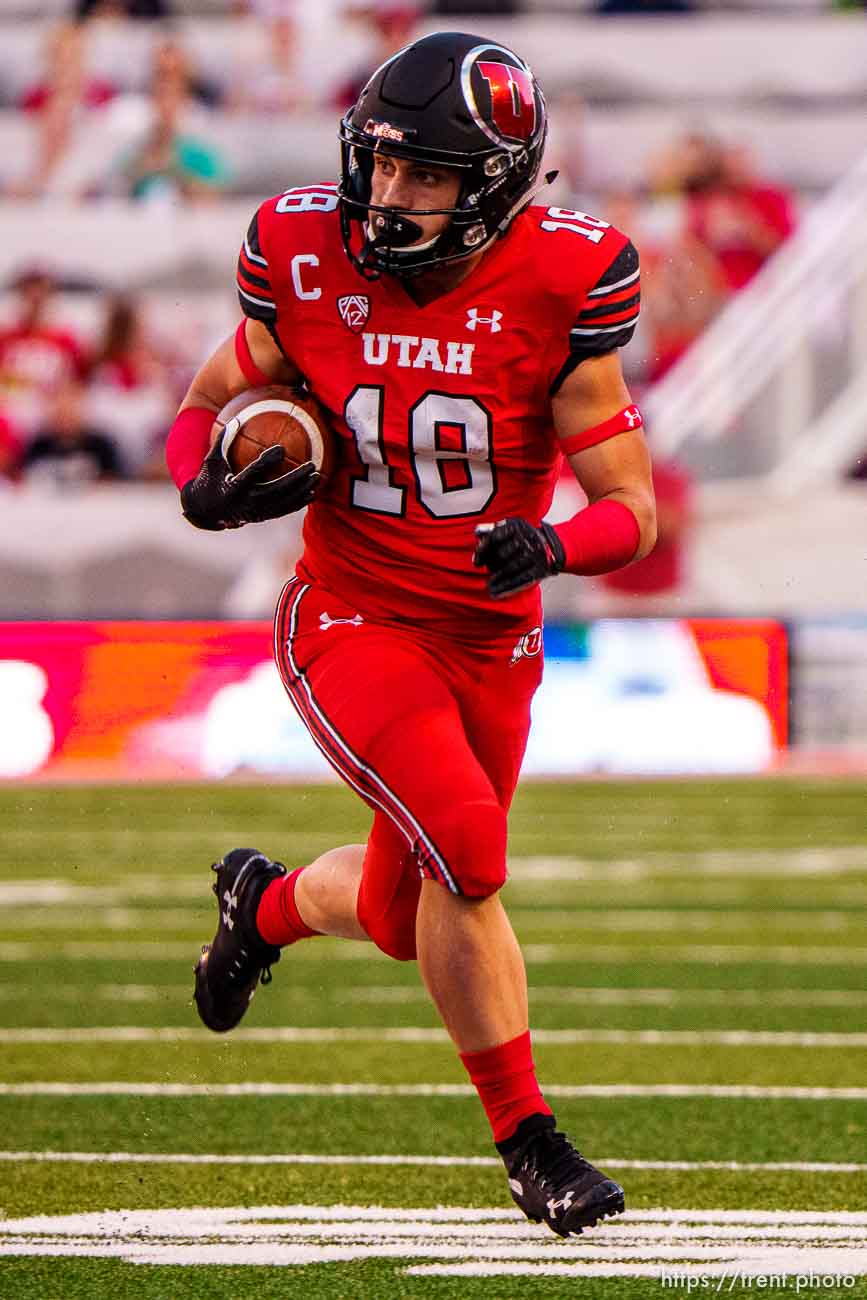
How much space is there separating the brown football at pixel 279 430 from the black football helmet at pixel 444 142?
0.71 ft

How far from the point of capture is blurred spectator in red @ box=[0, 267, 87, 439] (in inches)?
452

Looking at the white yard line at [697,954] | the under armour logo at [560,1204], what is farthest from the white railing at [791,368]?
the under armour logo at [560,1204]

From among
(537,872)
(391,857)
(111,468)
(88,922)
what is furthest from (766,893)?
(111,468)

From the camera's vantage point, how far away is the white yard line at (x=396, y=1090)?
451 centimetres

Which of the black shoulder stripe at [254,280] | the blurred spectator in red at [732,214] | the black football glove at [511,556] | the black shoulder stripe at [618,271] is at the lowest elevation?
the blurred spectator in red at [732,214]

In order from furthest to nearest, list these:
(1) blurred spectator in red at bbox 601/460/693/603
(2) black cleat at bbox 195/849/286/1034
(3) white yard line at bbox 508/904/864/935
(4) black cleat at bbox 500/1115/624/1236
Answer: (1) blurred spectator in red at bbox 601/460/693/603 → (3) white yard line at bbox 508/904/864/935 → (2) black cleat at bbox 195/849/286/1034 → (4) black cleat at bbox 500/1115/624/1236

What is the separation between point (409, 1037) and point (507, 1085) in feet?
6.60

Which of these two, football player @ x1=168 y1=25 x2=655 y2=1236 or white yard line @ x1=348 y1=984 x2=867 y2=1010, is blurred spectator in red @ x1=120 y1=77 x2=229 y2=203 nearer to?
white yard line @ x1=348 y1=984 x2=867 y2=1010

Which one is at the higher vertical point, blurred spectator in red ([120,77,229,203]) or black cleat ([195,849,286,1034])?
black cleat ([195,849,286,1034])

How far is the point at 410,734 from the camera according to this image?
3252 mm

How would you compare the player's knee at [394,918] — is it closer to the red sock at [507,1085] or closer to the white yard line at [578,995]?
the red sock at [507,1085]

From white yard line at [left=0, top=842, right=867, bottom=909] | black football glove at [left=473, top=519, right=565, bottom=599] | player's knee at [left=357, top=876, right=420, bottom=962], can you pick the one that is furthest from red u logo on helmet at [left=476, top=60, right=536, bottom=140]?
white yard line at [left=0, top=842, right=867, bottom=909]

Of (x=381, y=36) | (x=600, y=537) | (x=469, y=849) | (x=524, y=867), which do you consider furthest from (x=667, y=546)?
(x=469, y=849)

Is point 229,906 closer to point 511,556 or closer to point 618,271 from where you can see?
point 511,556
